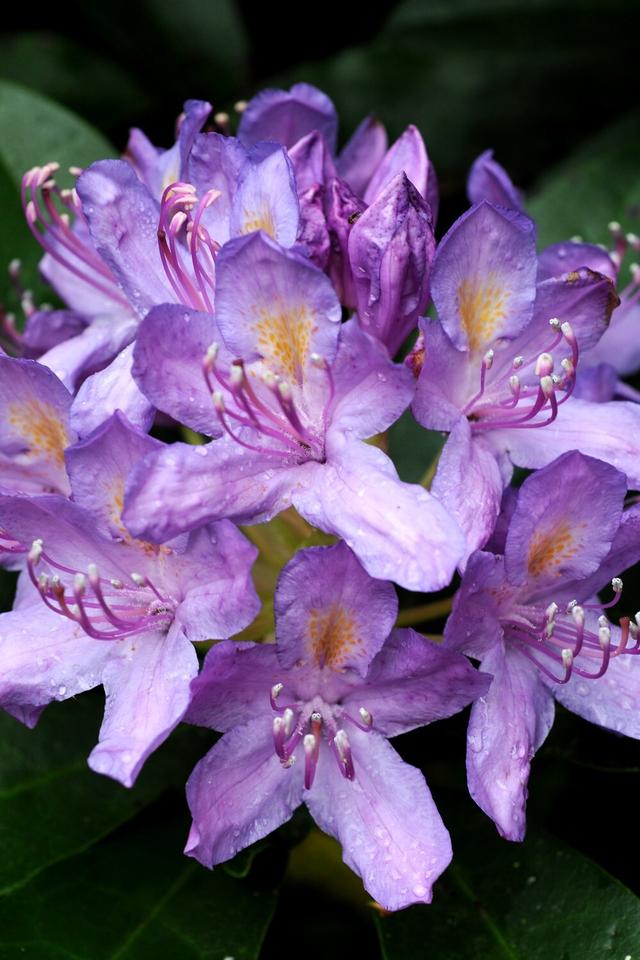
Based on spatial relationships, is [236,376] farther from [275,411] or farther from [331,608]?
[331,608]

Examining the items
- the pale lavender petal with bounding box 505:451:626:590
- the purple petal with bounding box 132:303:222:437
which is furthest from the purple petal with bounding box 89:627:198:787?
the pale lavender petal with bounding box 505:451:626:590

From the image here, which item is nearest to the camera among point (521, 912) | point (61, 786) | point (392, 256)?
point (392, 256)

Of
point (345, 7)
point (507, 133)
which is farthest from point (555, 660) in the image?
point (345, 7)

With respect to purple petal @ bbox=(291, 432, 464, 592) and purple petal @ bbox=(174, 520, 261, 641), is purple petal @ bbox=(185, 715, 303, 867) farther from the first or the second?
purple petal @ bbox=(291, 432, 464, 592)

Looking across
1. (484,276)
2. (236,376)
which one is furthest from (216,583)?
(484,276)

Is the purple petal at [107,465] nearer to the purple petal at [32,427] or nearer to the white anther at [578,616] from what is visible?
the purple petal at [32,427]

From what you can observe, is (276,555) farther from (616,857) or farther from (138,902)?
(616,857)
